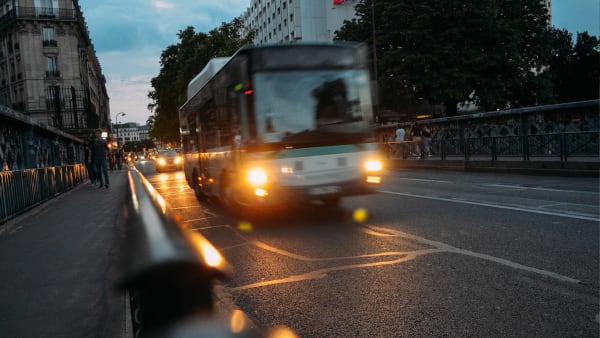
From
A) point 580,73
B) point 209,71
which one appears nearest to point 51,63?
point 209,71

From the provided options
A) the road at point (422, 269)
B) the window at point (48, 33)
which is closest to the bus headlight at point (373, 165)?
the road at point (422, 269)

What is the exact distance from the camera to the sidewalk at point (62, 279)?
10.4 feet

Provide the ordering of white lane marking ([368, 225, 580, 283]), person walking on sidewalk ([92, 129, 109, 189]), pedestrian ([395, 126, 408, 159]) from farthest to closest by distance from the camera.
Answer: pedestrian ([395, 126, 408, 159]) → person walking on sidewalk ([92, 129, 109, 189]) → white lane marking ([368, 225, 580, 283])

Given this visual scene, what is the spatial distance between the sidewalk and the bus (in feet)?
8.16

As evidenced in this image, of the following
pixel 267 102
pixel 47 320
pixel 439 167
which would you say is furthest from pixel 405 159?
pixel 47 320

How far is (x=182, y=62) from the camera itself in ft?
167

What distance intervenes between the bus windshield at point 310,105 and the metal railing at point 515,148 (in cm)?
994

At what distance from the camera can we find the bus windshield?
7797 mm

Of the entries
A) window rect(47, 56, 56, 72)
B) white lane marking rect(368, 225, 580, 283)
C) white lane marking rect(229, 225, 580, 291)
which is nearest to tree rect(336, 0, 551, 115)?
white lane marking rect(368, 225, 580, 283)

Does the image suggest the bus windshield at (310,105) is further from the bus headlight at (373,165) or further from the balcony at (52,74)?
the balcony at (52,74)

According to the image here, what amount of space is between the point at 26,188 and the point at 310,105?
7.40 m

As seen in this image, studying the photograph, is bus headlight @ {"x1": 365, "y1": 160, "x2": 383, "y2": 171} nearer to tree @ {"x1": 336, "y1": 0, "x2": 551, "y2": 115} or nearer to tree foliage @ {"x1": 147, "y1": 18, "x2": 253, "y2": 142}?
tree @ {"x1": 336, "y1": 0, "x2": 551, "y2": 115}

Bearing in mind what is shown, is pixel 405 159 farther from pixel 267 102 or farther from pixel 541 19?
pixel 541 19

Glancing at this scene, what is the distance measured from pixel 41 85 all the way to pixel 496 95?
145ft
